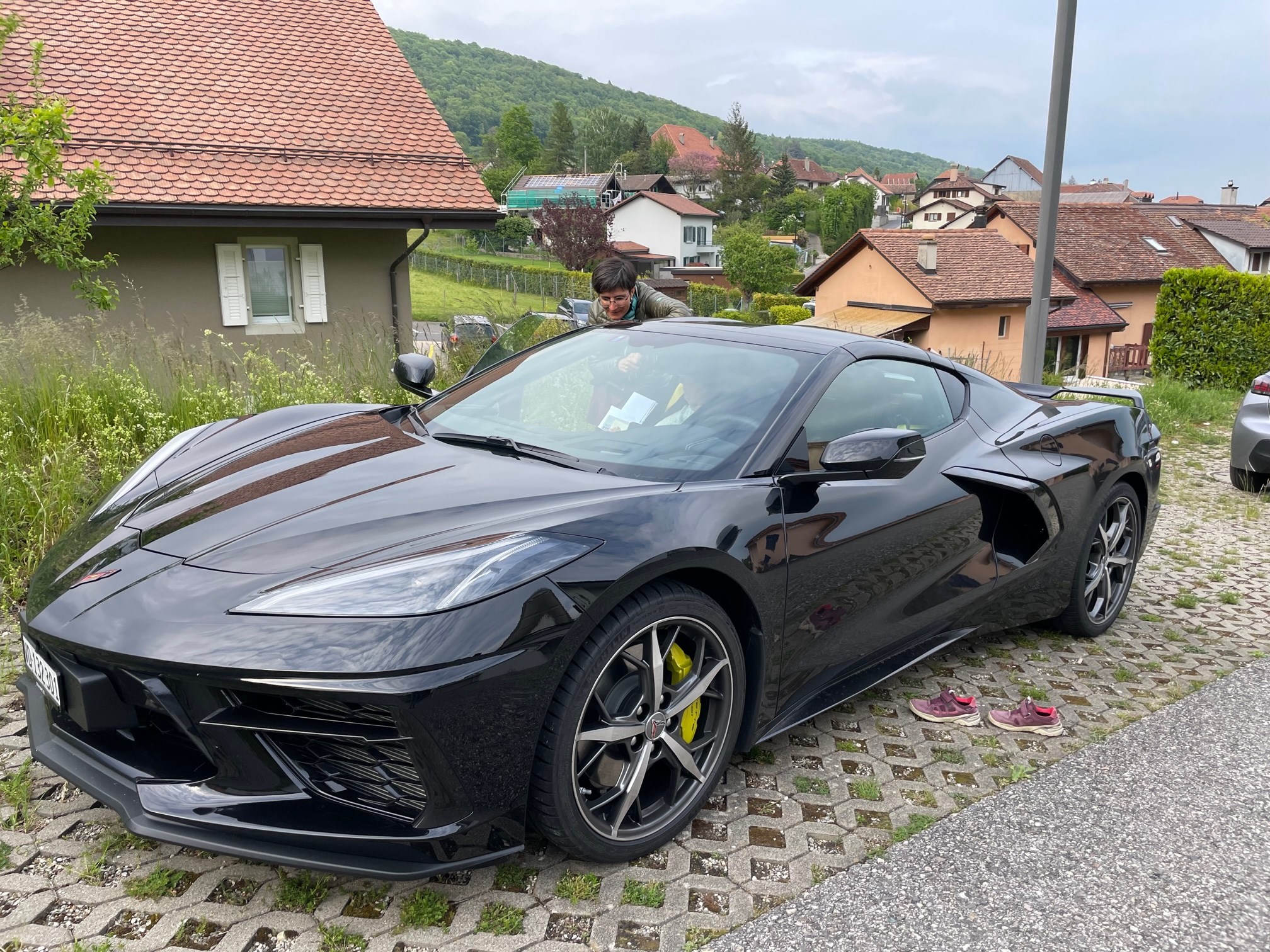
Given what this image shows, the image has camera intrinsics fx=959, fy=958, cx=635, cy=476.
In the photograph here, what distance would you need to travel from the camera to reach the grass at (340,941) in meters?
2.20

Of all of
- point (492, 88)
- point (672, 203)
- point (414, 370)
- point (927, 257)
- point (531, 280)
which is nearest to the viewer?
point (414, 370)

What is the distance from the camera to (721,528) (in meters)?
2.64

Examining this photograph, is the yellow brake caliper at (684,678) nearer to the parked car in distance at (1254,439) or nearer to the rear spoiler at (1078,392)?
the rear spoiler at (1078,392)

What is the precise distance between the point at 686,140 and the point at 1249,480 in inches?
6057

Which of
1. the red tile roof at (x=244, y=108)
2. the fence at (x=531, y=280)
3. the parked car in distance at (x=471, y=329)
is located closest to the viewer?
the parked car in distance at (x=471, y=329)

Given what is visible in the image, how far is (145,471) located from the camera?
10.7 feet

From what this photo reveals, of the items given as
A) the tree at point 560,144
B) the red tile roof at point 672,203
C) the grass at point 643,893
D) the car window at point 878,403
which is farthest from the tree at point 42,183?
the tree at point 560,144

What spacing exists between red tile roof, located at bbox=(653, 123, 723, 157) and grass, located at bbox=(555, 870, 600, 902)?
14974 cm

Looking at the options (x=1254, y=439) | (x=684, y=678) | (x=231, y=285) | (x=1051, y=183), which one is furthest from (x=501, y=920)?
(x=231, y=285)

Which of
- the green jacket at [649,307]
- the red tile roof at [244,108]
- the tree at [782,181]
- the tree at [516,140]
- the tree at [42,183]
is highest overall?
the tree at [516,140]

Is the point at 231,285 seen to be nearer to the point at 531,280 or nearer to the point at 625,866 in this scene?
the point at 625,866

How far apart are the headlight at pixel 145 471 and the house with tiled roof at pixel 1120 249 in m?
45.9

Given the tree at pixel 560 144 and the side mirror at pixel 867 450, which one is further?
the tree at pixel 560 144

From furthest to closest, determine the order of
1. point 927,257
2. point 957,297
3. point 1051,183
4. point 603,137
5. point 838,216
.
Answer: point 603,137 < point 838,216 < point 927,257 < point 957,297 < point 1051,183
